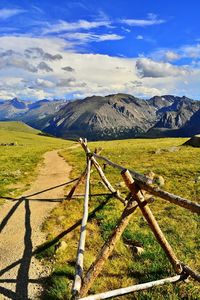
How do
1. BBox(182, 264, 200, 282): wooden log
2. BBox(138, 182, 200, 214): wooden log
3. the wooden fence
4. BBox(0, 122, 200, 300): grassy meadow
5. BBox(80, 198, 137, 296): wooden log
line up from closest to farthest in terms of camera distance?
BBox(138, 182, 200, 214): wooden log < the wooden fence < BBox(80, 198, 137, 296): wooden log < BBox(182, 264, 200, 282): wooden log < BBox(0, 122, 200, 300): grassy meadow

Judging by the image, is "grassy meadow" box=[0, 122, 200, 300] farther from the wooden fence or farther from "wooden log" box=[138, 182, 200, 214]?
"wooden log" box=[138, 182, 200, 214]

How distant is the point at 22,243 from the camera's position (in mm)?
14312

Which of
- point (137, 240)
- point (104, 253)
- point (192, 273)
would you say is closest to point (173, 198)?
point (104, 253)

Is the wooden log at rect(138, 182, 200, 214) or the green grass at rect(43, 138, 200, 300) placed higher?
the wooden log at rect(138, 182, 200, 214)

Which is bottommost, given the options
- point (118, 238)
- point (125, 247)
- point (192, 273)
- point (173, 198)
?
point (125, 247)

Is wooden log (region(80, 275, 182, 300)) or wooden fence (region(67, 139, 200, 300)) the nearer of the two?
wooden log (region(80, 275, 182, 300))

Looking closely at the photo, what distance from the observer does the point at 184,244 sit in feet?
43.8

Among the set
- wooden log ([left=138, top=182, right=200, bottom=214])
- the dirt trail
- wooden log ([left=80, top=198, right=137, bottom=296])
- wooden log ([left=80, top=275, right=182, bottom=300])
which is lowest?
the dirt trail

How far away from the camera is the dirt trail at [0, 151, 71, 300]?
1065cm

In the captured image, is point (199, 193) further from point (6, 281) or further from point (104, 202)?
point (6, 281)

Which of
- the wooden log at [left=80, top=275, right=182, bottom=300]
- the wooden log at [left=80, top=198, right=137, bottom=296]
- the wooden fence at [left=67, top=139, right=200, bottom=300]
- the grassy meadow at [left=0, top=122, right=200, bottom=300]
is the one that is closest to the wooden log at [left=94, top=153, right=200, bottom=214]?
the wooden fence at [left=67, top=139, right=200, bottom=300]

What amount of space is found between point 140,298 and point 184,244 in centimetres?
471

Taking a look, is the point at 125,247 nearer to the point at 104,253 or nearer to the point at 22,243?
the point at 104,253

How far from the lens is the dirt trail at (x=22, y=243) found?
10650mm
